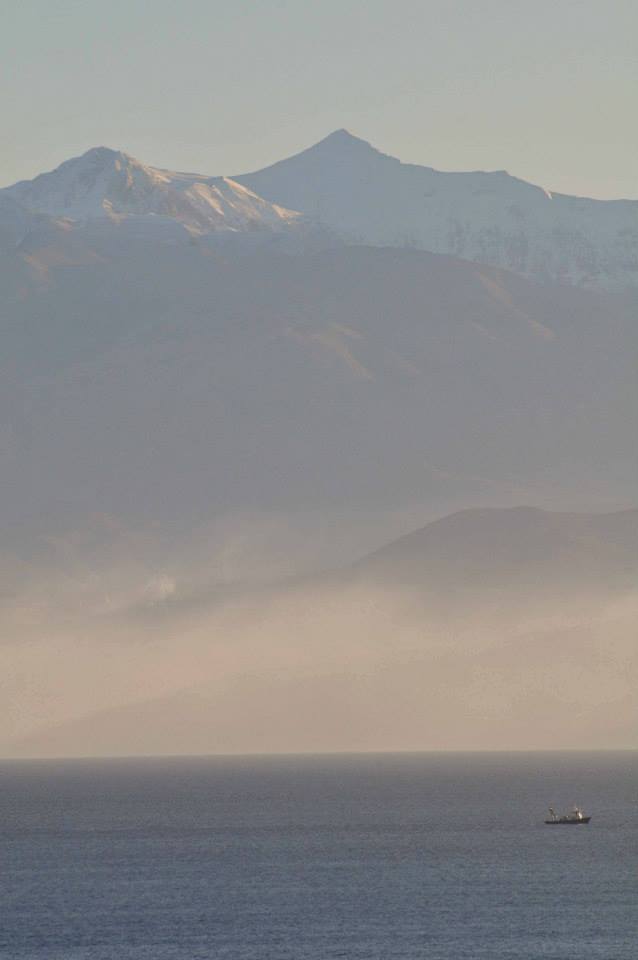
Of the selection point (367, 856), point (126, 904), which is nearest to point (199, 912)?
point (126, 904)

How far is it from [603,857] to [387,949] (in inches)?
2458

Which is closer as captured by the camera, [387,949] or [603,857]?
[387,949]

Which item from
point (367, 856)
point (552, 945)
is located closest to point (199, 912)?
point (552, 945)

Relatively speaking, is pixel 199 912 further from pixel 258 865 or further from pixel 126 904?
pixel 258 865

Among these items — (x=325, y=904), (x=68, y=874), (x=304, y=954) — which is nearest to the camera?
(x=304, y=954)

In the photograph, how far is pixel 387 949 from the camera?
136 m

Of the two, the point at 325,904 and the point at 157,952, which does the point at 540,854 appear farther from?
the point at 157,952

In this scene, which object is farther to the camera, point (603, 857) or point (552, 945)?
point (603, 857)

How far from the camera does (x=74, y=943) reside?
139 metres

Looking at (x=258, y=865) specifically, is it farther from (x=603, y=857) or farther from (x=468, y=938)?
(x=468, y=938)

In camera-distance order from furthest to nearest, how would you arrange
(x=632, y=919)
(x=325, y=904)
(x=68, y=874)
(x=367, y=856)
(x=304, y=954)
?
(x=367, y=856), (x=68, y=874), (x=325, y=904), (x=632, y=919), (x=304, y=954)

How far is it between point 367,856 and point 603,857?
23.1 metres

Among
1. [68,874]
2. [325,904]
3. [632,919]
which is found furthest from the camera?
[68,874]

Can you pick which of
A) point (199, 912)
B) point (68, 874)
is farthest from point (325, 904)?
point (68, 874)
